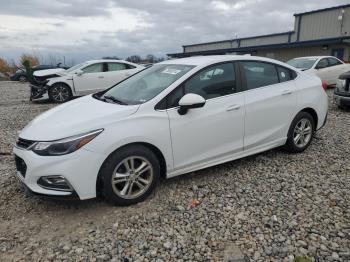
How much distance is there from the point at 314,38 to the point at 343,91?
66.6ft

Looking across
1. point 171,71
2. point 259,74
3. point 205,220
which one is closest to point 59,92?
point 171,71

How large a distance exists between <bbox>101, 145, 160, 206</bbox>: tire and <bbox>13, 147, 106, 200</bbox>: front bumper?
0.13 metres

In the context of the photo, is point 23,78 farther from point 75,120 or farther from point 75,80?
point 75,120

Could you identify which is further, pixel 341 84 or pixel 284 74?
pixel 341 84

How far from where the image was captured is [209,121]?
3982 millimetres

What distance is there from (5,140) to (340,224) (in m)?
6.06

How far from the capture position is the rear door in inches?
174

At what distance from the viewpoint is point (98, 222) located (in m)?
3.41

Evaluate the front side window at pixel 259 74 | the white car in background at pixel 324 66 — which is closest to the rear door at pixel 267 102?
the front side window at pixel 259 74

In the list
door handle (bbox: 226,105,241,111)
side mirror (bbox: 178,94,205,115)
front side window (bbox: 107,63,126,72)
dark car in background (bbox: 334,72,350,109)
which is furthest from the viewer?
front side window (bbox: 107,63,126,72)

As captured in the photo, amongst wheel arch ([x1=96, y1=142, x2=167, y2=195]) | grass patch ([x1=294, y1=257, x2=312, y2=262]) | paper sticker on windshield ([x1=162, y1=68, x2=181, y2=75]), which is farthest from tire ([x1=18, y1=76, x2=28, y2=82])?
grass patch ([x1=294, y1=257, x2=312, y2=262])

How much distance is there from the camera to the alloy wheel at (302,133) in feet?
16.6

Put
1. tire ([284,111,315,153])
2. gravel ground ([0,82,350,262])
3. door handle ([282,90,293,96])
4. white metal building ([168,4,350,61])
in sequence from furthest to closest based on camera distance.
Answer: white metal building ([168,4,350,61]) → tire ([284,111,315,153]) → door handle ([282,90,293,96]) → gravel ground ([0,82,350,262])

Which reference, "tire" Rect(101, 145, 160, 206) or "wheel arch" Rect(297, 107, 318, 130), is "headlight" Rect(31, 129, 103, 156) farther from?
"wheel arch" Rect(297, 107, 318, 130)
